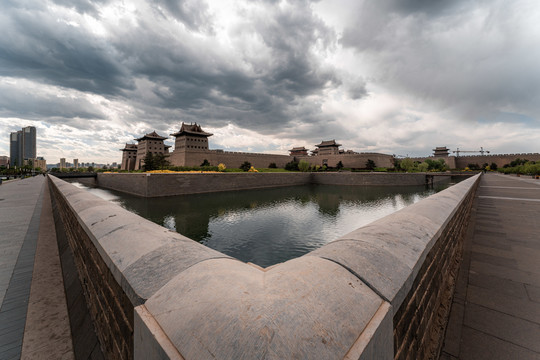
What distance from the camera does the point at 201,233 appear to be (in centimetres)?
1029

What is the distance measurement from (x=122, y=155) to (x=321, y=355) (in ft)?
290

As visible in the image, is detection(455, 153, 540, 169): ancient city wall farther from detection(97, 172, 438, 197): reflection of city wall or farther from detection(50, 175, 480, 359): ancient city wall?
detection(50, 175, 480, 359): ancient city wall

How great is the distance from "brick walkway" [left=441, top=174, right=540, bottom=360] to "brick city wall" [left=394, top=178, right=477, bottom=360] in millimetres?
171

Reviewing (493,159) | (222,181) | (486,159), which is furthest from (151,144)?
(493,159)

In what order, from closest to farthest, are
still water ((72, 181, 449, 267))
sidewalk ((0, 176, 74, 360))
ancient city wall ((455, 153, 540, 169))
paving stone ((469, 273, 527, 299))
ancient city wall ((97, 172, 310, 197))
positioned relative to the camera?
sidewalk ((0, 176, 74, 360)) < paving stone ((469, 273, 527, 299)) < still water ((72, 181, 449, 267)) < ancient city wall ((97, 172, 310, 197)) < ancient city wall ((455, 153, 540, 169))

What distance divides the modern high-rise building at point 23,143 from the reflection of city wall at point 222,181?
206910mm

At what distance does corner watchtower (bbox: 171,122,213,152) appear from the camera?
48.2 meters

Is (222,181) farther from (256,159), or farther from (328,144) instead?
(328,144)

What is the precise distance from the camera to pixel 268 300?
40.7 inches

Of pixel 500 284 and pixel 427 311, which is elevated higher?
pixel 427 311

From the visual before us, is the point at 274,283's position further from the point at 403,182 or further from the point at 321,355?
the point at 403,182

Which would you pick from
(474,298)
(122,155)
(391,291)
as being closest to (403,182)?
(474,298)

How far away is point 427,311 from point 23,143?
261 meters

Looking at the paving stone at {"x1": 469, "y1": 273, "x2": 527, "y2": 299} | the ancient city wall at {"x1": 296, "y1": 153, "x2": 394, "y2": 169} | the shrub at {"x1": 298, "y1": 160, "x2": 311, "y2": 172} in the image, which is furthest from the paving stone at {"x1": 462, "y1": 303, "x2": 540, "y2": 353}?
the ancient city wall at {"x1": 296, "y1": 153, "x2": 394, "y2": 169}
